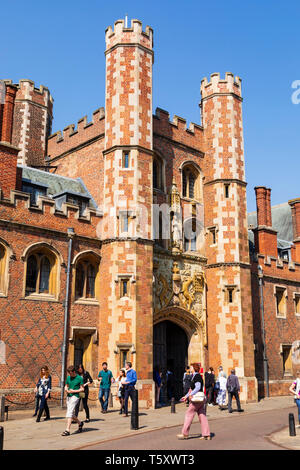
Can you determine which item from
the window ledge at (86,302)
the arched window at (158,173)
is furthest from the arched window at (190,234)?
the window ledge at (86,302)

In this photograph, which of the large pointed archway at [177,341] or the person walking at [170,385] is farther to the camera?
the large pointed archway at [177,341]

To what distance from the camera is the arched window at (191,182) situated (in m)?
24.2

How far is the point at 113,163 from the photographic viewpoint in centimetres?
2041

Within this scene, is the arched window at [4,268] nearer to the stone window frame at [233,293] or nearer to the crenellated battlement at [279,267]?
the stone window frame at [233,293]

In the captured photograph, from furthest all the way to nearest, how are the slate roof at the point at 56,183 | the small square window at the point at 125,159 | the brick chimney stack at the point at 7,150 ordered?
1. the slate roof at the point at 56,183
2. the small square window at the point at 125,159
3. the brick chimney stack at the point at 7,150

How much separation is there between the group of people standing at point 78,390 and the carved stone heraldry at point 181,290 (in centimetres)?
453

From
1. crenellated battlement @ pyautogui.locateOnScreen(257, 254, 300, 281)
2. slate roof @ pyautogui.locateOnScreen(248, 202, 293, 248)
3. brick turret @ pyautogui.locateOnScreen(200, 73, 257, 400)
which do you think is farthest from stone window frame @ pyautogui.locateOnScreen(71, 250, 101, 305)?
slate roof @ pyautogui.locateOnScreen(248, 202, 293, 248)

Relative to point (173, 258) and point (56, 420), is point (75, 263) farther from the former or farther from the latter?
point (56, 420)

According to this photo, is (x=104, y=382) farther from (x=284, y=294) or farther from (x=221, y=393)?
(x=284, y=294)

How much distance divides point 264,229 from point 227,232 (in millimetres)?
5867

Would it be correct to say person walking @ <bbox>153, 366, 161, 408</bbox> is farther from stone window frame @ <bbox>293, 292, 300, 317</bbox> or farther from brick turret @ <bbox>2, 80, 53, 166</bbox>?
brick turret @ <bbox>2, 80, 53, 166</bbox>

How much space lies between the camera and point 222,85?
25453 millimetres

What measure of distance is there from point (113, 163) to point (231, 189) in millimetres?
6640
